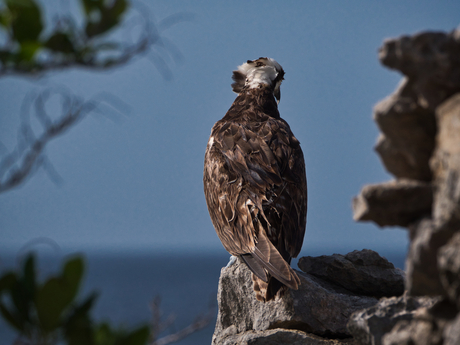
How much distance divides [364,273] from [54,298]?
3090 millimetres

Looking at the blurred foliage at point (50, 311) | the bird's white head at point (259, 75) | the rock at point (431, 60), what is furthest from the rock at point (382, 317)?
the bird's white head at point (259, 75)

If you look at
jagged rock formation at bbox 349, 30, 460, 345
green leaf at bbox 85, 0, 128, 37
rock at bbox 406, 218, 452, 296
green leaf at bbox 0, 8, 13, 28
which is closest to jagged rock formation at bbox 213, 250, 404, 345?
jagged rock formation at bbox 349, 30, 460, 345

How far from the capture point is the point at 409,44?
1.80 m

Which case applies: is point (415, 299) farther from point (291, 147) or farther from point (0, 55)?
point (0, 55)

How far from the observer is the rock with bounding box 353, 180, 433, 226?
73.3 inches

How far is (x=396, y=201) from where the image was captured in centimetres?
189

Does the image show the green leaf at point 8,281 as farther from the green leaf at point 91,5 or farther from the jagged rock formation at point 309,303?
the jagged rock formation at point 309,303

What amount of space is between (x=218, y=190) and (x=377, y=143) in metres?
2.09

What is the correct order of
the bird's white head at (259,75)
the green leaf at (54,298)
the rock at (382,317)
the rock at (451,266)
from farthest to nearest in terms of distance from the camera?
the bird's white head at (259,75)
the rock at (382,317)
the rock at (451,266)
the green leaf at (54,298)

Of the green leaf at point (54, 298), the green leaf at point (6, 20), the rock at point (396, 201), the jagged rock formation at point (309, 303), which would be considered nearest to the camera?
the green leaf at point (54, 298)

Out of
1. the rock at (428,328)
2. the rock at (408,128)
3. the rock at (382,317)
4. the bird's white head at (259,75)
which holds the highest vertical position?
the bird's white head at (259,75)

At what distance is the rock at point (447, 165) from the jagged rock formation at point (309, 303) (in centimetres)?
193

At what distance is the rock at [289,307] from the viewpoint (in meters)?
3.47

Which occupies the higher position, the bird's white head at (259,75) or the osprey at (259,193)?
the bird's white head at (259,75)
